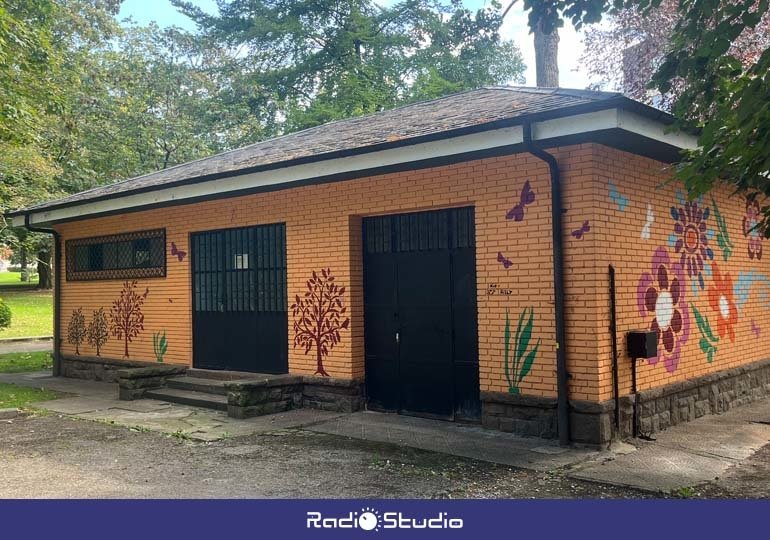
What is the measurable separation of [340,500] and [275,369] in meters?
5.02

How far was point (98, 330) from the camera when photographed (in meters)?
13.0

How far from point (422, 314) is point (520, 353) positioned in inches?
60.7

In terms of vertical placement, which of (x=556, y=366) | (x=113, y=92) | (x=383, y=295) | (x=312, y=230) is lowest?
(x=556, y=366)

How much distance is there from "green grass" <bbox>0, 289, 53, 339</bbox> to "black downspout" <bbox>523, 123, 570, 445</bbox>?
2066cm

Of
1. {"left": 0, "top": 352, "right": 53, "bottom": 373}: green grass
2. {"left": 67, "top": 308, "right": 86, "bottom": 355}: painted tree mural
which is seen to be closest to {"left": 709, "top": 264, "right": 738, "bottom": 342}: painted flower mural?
{"left": 67, "top": 308, "right": 86, "bottom": 355}: painted tree mural

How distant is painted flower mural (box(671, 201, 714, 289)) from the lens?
27.4 ft

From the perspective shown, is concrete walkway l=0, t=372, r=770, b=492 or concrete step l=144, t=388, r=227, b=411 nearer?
concrete walkway l=0, t=372, r=770, b=492

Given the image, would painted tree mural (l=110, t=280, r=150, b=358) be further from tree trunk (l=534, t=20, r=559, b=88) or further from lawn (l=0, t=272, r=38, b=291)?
lawn (l=0, t=272, r=38, b=291)

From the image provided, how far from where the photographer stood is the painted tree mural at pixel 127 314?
12.1 metres

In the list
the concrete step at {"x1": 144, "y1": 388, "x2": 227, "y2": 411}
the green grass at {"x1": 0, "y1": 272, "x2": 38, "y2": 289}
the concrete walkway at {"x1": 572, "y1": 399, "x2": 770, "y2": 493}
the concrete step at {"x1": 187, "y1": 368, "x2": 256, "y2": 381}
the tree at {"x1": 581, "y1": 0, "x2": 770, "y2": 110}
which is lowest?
the concrete walkway at {"x1": 572, "y1": 399, "x2": 770, "y2": 493}

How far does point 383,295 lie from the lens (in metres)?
8.90

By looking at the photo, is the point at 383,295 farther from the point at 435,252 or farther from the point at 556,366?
the point at 556,366

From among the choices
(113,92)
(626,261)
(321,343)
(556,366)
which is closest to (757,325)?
(626,261)

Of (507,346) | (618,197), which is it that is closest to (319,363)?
(507,346)
